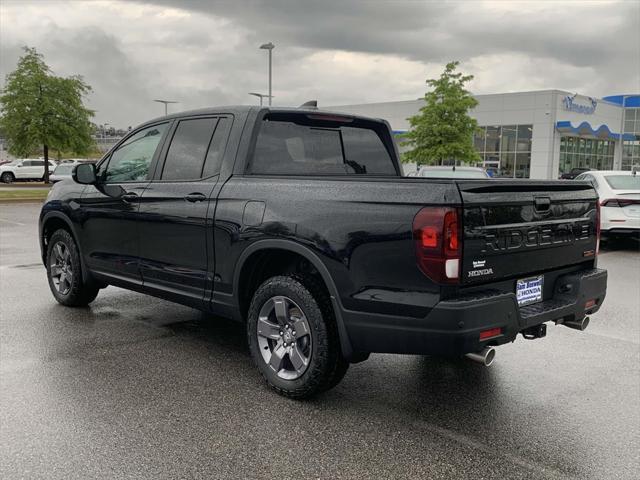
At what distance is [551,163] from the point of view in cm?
4962

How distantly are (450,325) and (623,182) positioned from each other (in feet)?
35.6

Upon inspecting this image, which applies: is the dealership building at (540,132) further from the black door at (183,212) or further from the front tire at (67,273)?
the black door at (183,212)

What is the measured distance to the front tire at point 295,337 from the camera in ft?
12.7

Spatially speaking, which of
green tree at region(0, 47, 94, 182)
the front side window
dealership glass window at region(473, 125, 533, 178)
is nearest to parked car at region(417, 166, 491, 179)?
the front side window

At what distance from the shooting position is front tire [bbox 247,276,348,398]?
3871 millimetres

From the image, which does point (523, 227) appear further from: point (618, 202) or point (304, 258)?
point (618, 202)

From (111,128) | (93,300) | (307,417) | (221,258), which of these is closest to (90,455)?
(307,417)

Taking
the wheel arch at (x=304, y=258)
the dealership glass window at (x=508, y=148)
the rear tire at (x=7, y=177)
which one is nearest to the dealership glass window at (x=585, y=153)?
the dealership glass window at (x=508, y=148)

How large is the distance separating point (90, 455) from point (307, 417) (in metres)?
1.25

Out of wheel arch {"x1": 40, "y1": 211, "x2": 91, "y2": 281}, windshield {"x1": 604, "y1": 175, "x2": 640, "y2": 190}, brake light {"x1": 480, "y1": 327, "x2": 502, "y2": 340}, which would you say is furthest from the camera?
windshield {"x1": 604, "y1": 175, "x2": 640, "y2": 190}

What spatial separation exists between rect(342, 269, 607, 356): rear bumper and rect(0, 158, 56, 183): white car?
46256 millimetres

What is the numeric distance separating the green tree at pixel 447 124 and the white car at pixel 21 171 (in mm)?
26740

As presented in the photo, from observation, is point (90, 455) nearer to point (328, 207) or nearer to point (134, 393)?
point (134, 393)

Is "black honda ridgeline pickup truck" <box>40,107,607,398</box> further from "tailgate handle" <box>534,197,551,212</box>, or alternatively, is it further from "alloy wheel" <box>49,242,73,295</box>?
"alloy wheel" <box>49,242,73,295</box>
